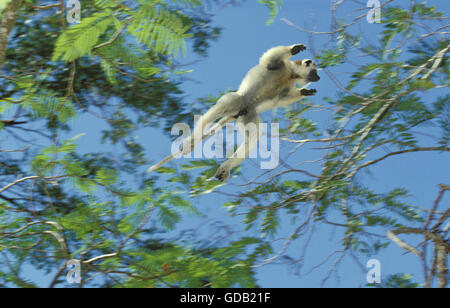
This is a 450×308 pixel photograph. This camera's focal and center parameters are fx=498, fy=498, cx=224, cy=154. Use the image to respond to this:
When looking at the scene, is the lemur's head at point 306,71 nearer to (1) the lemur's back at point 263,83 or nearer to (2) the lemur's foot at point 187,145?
(1) the lemur's back at point 263,83

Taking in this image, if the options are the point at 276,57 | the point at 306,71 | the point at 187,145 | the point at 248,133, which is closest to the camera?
the point at 187,145

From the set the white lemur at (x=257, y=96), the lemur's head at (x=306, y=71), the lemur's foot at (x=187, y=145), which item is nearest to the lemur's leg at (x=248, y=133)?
the white lemur at (x=257, y=96)

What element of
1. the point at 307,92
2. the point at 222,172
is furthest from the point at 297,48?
the point at 222,172

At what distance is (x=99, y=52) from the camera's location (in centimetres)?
316

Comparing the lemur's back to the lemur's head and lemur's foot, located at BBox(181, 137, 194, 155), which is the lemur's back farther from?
lemur's foot, located at BBox(181, 137, 194, 155)

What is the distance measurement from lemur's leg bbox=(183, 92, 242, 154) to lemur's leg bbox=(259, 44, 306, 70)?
0.36 metres

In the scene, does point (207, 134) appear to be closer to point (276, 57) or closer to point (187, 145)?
point (187, 145)

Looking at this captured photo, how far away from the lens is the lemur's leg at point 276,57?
325cm

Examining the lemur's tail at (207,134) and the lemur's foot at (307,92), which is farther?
the lemur's foot at (307,92)

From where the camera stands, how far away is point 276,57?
128 inches

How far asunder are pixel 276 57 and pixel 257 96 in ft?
1.07
